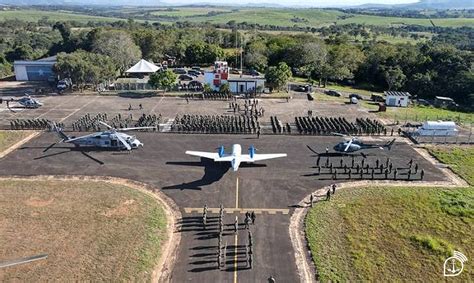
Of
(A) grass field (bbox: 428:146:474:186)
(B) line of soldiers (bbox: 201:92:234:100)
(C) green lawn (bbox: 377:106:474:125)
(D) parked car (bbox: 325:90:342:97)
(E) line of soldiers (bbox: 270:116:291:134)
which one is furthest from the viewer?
(D) parked car (bbox: 325:90:342:97)

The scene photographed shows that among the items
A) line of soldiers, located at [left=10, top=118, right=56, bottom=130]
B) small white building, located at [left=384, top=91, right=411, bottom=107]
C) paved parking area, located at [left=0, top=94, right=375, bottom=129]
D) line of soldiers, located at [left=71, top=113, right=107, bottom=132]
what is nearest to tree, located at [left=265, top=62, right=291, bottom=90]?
paved parking area, located at [left=0, top=94, right=375, bottom=129]

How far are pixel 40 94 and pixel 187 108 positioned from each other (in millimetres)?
31881

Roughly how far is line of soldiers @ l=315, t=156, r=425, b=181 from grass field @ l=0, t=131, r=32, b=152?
38.7 metres

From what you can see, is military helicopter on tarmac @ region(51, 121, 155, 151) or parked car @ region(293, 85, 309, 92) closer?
military helicopter on tarmac @ region(51, 121, 155, 151)

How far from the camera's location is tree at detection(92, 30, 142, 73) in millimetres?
92438

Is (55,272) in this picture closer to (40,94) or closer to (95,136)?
(95,136)

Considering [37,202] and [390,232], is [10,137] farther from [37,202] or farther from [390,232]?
[390,232]

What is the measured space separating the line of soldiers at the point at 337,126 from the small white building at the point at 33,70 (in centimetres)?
6219

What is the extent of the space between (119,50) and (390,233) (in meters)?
80.1

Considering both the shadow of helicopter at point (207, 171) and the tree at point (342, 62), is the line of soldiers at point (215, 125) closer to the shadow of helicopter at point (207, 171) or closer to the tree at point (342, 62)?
the shadow of helicopter at point (207, 171)

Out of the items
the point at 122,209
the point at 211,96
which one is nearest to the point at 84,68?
the point at 211,96

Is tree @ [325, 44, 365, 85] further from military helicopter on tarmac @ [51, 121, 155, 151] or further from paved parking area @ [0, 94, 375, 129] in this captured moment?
military helicopter on tarmac @ [51, 121, 155, 151]

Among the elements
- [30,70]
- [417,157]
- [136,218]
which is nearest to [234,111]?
[417,157]

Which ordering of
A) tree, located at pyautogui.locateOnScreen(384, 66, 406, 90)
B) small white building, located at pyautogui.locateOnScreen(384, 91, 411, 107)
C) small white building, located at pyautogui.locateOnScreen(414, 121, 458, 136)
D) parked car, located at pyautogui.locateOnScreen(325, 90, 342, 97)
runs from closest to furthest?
small white building, located at pyautogui.locateOnScreen(414, 121, 458, 136) < small white building, located at pyautogui.locateOnScreen(384, 91, 411, 107) < parked car, located at pyautogui.locateOnScreen(325, 90, 342, 97) < tree, located at pyautogui.locateOnScreen(384, 66, 406, 90)
